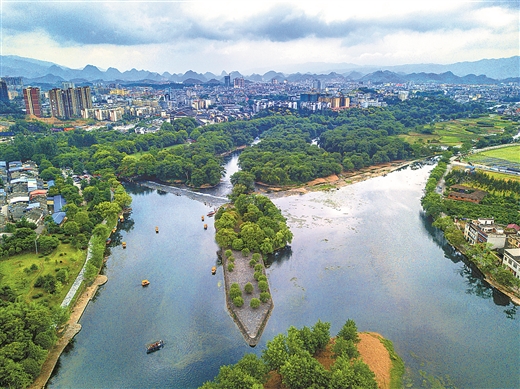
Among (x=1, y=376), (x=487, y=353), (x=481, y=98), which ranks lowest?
(x=487, y=353)

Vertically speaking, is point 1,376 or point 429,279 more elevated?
point 1,376

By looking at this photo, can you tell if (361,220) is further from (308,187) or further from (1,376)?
(1,376)

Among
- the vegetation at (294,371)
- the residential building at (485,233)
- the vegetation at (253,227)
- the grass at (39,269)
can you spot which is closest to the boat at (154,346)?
the vegetation at (294,371)

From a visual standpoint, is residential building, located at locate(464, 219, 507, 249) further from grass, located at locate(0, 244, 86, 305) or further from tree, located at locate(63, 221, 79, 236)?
tree, located at locate(63, 221, 79, 236)

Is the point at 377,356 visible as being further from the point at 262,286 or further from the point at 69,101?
the point at 69,101

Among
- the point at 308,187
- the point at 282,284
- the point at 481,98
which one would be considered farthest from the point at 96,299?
the point at 481,98

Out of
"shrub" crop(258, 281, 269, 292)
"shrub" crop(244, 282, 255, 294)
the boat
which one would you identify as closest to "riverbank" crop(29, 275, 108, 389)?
the boat
